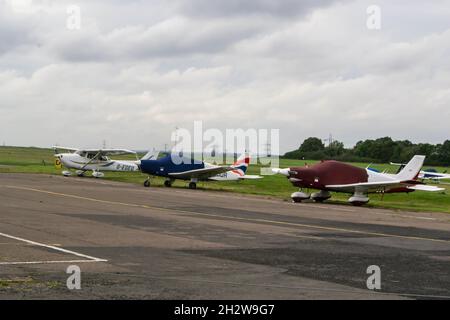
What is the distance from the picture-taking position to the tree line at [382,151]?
13775 cm

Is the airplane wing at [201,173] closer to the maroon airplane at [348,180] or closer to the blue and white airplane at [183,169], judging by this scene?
the blue and white airplane at [183,169]

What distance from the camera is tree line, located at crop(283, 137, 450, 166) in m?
138

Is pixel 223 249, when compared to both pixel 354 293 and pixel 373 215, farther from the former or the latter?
pixel 373 215

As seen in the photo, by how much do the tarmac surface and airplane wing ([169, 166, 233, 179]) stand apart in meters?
Answer: 19.5

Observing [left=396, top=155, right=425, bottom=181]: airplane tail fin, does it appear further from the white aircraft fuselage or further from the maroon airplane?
the white aircraft fuselage

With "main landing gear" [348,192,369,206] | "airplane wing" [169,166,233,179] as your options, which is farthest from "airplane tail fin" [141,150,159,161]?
"main landing gear" [348,192,369,206]

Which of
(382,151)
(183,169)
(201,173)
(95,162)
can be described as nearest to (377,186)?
(201,173)

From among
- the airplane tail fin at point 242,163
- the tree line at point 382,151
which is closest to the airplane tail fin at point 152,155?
the airplane tail fin at point 242,163
